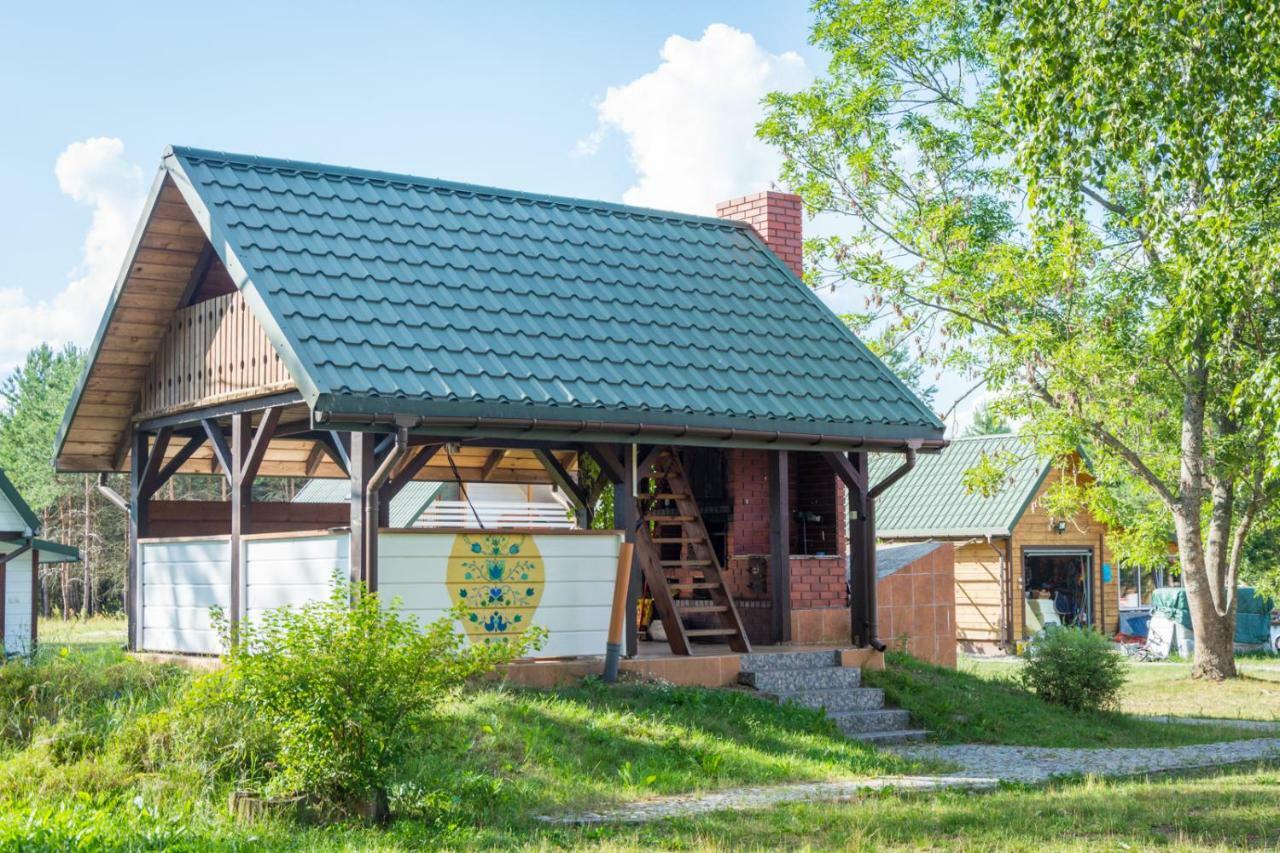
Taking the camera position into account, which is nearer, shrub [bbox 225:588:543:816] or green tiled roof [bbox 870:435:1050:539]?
shrub [bbox 225:588:543:816]

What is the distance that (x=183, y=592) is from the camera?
630 inches

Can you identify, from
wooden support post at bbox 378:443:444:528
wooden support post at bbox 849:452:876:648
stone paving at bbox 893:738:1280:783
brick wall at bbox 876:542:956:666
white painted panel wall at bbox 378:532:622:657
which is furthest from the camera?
brick wall at bbox 876:542:956:666

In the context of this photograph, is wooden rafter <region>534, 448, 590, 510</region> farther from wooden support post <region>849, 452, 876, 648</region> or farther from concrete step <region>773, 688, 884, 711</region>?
concrete step <region>773, 688, 884, 711</region>

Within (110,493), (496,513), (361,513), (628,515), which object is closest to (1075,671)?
(628,515)

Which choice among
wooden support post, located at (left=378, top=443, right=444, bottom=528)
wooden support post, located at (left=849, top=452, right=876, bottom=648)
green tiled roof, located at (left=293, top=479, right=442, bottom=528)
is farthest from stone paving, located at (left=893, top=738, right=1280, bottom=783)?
green tiled roof, located at (left=293, top=479, right=442, bottom=528)

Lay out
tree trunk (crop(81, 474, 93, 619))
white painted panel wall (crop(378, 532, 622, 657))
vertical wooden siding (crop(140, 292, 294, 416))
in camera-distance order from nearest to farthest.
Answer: white painted panel wall (crop(378, 532, 622, 657)), vertical wooden siding (crop(140, 292, 294, 416)), tree trunk (crop(81, 474, 93, 619))

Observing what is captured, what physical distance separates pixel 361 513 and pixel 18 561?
22.3m

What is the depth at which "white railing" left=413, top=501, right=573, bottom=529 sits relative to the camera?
33.3 metres

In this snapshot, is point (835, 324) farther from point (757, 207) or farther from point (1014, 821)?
point (1014, 821)

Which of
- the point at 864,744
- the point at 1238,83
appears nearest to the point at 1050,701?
the point at 864,744

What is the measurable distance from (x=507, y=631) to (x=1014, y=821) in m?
5.44

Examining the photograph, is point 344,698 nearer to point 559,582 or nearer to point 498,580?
point 498,580

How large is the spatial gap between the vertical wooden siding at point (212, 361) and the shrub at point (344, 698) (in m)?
4.31

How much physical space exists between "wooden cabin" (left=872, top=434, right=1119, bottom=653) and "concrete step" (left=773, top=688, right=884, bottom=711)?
1845 cm
